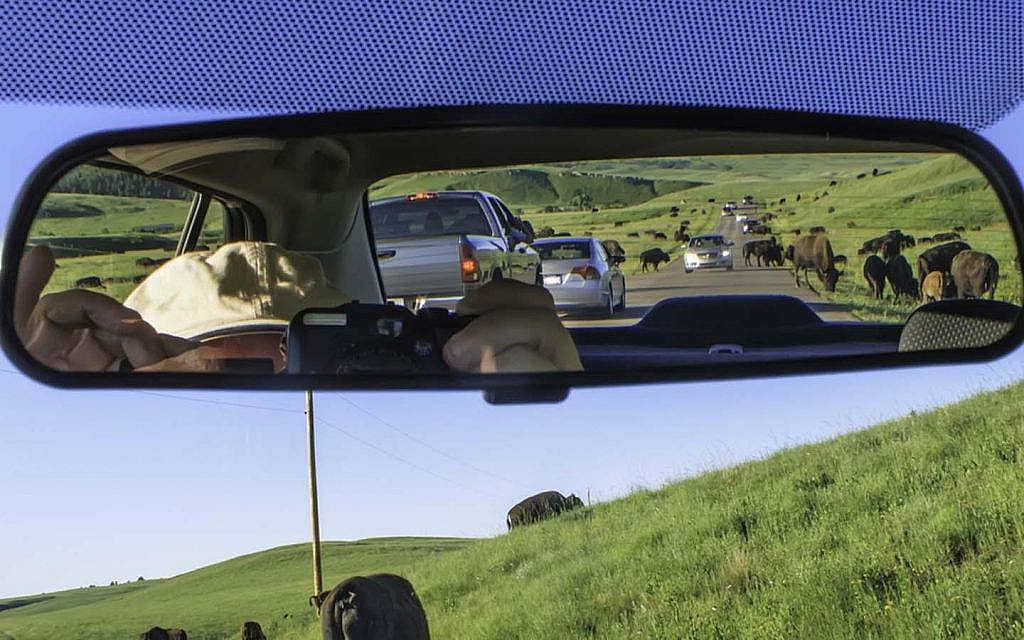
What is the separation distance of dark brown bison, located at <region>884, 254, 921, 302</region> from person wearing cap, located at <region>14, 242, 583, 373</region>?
116cm

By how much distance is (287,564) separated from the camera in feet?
20.1

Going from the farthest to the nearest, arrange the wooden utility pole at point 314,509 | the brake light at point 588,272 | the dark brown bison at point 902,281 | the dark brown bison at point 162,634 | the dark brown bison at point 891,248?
the dark brown bison at point 162,634, the wooden utility pole at point 314,509, the dark brown bison at point 891,248, the dark brown bison at point 902,281, the brake light at point 588,272

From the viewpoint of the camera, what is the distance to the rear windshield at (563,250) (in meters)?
2.71

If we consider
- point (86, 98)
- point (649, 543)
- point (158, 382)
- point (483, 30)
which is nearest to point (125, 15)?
point (86, 98)

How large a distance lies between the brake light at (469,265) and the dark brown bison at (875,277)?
122 cm

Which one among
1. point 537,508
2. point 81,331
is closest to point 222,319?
point 81,331

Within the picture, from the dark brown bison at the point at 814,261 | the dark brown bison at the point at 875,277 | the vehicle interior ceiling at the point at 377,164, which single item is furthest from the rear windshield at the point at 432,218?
the dark brown bison at the point at 875,277

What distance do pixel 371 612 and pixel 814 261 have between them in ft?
8.89

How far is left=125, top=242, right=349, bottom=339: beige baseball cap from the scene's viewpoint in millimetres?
2590

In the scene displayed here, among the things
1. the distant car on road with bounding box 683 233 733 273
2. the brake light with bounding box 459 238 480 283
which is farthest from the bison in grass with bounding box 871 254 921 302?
the brake light with bounding box 459 238 480 283

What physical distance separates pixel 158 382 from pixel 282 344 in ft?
1.15

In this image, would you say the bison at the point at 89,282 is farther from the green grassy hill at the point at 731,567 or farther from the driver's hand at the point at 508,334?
the green grassy hill at the point at 731,567

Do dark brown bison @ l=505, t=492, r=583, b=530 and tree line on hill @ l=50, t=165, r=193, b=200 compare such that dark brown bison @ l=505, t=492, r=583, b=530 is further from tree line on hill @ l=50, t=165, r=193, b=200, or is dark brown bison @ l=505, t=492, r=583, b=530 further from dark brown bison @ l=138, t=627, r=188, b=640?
tree line on hill @ l=50, t=165, r=193, b=200

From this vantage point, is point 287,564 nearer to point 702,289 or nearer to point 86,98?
point 86,98
